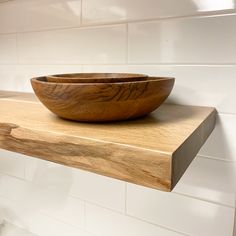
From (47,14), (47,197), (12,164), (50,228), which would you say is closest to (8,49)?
(47,14)

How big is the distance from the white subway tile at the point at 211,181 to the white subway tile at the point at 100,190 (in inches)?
7.2

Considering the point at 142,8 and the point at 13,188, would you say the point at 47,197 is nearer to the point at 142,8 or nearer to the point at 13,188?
the point at 13,188

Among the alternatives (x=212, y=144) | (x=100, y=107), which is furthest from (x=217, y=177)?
(x=100, y=107)

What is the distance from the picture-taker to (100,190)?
74cm

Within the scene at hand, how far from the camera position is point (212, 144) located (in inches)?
22.1

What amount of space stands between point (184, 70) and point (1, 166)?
29.2 inches

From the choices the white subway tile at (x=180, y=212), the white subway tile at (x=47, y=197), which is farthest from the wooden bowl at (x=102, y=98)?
the white subway tile at (x=47, y=197)

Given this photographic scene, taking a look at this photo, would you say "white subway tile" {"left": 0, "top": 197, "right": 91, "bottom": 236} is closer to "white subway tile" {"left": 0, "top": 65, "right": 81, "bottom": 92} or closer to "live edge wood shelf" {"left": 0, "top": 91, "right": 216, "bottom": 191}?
"white subway tile" {"left": 0, "top": 65, "right": 81, "bottom": 92}

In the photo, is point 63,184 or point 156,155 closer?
point 156,155

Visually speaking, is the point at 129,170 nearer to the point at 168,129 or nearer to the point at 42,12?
the point at 168,129

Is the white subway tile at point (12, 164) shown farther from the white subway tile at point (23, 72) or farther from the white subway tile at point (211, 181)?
the white subway tile at point (211, 181)

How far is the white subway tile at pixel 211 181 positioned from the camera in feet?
1.84

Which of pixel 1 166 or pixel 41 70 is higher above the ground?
pixel 41 70

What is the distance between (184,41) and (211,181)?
12.1 inches
